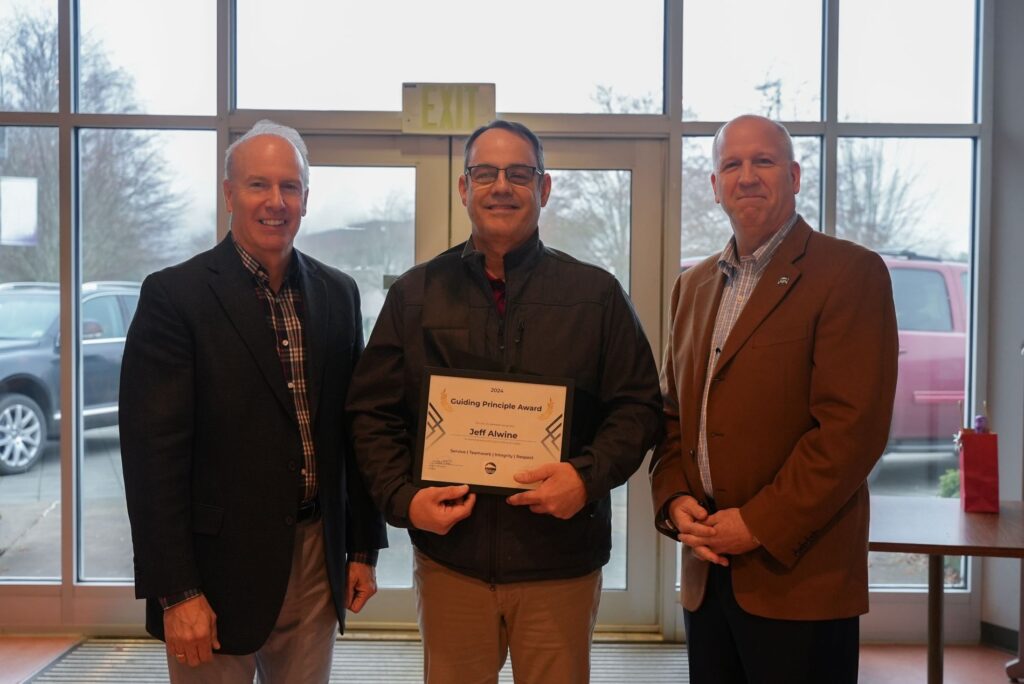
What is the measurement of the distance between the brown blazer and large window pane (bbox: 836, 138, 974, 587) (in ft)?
7.40

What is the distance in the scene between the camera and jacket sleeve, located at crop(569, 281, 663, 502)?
175cm

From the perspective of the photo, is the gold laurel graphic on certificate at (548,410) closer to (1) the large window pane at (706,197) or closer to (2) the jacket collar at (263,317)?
(2) the jacket collar at (263,317)

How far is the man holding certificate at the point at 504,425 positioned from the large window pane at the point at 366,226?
2.00 metres

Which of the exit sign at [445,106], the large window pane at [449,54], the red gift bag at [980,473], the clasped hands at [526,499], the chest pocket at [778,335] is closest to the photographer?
the clasped hands at [526,499]

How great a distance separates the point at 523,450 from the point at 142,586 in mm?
868

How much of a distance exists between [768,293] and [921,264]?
8.25 ft

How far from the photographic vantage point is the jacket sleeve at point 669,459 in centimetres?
194

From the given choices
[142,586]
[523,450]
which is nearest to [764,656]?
[523,450]

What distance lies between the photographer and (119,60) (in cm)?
382

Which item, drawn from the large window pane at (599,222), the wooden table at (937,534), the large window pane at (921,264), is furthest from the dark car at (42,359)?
the large window pane at (921,264)

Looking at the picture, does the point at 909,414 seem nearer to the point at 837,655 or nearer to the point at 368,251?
the point at 837,655

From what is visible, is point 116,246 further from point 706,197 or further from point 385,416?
point 706,197

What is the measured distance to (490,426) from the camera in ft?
5.62

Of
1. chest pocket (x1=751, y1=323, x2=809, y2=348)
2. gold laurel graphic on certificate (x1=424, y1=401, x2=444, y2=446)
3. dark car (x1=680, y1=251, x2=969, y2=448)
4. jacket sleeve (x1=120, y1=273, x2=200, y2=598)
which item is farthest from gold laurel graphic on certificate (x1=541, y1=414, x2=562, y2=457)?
dark car (x1=680, y1=251, x2=969, y2=448)
